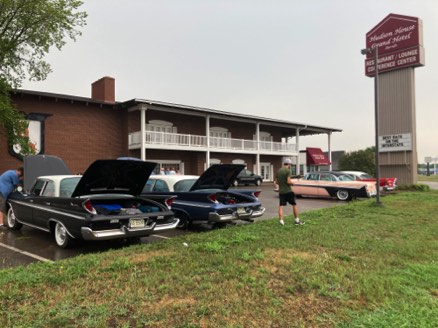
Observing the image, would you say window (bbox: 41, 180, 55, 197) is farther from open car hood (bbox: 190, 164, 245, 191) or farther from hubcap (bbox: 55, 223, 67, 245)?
open car hood (bbox: 190, 164, 245, 191)

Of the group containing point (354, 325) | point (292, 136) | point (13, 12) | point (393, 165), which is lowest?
point (354, 325)

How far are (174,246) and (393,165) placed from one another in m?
18.5

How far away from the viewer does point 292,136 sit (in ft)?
128

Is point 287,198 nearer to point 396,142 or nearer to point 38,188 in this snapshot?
point 38,188

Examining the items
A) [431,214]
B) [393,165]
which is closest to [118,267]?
[431,214]

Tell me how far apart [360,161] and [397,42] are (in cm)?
2364

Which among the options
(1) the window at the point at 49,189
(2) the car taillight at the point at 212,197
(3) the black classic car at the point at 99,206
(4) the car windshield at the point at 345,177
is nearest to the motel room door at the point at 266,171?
(4) the car windshield at the point at 345,177

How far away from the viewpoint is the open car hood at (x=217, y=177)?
8.55 metres

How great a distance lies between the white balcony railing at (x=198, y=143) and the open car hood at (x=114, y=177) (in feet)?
53.8

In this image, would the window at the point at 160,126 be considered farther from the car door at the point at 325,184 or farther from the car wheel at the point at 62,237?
the car wheel at the point at 62,237

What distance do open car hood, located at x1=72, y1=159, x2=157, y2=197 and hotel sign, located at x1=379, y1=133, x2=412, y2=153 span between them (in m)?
17.9

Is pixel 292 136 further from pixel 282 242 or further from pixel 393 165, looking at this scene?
pixel 282 242

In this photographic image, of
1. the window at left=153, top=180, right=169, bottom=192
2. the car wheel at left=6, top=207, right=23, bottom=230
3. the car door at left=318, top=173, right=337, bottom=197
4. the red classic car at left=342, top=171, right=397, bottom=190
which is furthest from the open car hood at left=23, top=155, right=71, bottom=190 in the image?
the red classic car at left=342, top=171, right=397, bottom=190

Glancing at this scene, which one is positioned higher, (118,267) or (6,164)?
(6,164)
